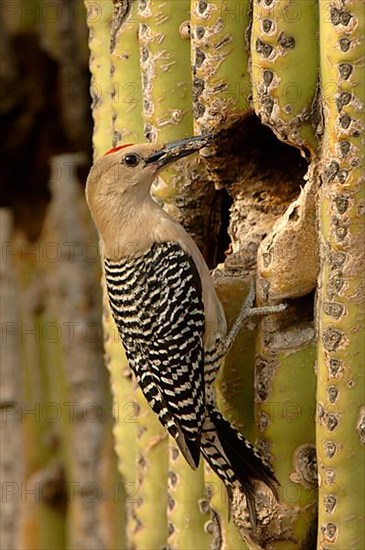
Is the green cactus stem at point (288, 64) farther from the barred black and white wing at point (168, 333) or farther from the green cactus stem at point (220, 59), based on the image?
the barred black and white wing at point (168, 333)

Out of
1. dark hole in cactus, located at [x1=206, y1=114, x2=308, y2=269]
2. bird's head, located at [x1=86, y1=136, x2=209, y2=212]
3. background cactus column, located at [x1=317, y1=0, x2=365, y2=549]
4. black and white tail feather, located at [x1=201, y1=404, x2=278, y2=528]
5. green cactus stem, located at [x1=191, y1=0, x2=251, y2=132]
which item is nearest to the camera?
background cactus column, located at [x1=317, y1=0, x2=365, y2=549]

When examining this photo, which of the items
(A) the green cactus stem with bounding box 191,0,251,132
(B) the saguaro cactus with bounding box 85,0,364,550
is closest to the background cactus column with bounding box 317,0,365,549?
(B) the saguaro cactus with bounding box 85,0,364,550

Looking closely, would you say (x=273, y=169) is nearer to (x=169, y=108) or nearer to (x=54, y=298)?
(x=169, y=108)

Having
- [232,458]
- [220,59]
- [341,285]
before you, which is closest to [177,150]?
[220,59]

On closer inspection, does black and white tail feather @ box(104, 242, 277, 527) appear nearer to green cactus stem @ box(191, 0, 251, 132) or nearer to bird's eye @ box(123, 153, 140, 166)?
bird's eye @ box(123, 153, 140, 166)

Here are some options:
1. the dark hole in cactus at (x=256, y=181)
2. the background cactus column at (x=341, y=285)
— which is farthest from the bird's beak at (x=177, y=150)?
the background cactus column at (x=341, y=285)

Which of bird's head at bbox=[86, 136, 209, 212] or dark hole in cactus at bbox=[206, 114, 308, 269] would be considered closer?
bird's head at bbox=[86, 136, 209, 212]

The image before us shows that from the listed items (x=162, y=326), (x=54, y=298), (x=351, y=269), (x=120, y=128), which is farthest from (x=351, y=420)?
(x=54, y=298)

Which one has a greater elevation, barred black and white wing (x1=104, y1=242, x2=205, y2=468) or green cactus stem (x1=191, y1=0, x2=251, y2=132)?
green cactus stem (x1=191, y1=0, x2=251, y2=132)

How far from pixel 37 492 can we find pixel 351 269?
3.33 meters

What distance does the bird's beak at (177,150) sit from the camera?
160 inches

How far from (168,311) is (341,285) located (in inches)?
25.2

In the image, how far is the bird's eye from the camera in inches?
167

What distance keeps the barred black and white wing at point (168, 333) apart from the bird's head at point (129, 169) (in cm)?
21
